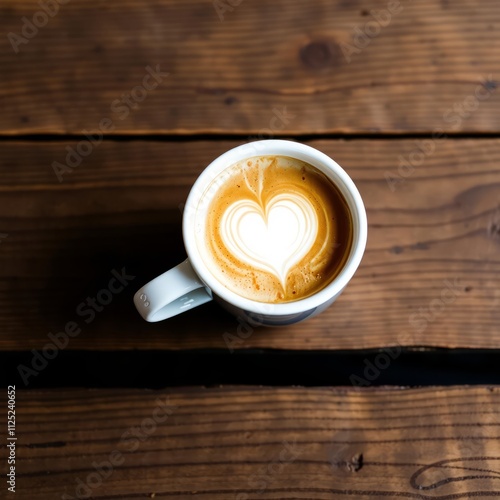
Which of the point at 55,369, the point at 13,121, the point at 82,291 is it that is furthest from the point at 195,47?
the point at 55,369

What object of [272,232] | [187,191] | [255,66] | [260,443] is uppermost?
[255,66]

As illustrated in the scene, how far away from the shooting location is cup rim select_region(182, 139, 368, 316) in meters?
0.62

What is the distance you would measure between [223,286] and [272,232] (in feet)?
0.31

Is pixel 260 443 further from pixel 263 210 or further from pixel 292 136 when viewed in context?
pixel 292 136

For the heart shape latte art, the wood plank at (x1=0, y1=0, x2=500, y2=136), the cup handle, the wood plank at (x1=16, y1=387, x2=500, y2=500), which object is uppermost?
the wood plank at (x1=0, y1=0, x2=500, y2=136)

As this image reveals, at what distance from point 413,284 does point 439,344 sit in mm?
84

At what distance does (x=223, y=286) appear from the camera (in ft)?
2.08

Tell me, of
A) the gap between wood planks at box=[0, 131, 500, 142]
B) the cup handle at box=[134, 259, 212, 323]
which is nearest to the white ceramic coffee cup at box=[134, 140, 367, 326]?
the cup handle at box=[134, 259, 212, 323]

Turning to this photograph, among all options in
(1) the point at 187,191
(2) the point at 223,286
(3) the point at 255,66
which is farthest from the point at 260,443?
(3) the point at 255,66

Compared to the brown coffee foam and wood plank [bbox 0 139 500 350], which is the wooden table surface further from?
the brown coffee foam

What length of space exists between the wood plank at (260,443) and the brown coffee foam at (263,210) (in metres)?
0.16

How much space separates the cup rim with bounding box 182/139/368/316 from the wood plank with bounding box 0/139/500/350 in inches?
5.1

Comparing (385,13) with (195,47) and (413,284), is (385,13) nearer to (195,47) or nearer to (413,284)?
(195,47)

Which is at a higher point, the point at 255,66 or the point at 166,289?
the point at 255,66
